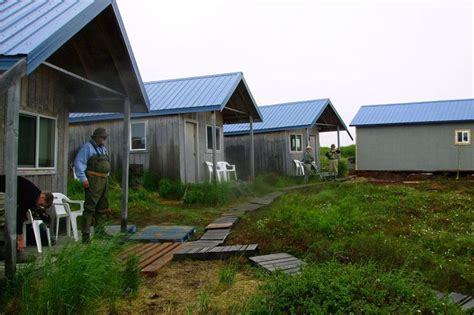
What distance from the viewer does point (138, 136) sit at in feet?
44.3

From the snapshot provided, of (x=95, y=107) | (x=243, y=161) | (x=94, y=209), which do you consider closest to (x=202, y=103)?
(x=95, y=107)

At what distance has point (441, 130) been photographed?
2056 centimetres

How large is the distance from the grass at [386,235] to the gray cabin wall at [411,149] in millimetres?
11655

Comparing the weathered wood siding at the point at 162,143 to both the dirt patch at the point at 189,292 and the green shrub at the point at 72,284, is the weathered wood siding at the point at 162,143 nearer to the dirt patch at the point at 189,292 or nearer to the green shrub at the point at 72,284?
the dirt patch at the point at 189,292

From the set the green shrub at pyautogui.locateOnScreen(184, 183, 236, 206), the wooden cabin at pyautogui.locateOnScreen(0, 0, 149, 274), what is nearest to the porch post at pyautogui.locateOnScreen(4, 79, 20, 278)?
the wooden cabin at pyautogui.locateOnScreen(0, 0, 149, 274)

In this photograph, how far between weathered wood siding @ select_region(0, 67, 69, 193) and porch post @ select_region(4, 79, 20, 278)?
2.08 m

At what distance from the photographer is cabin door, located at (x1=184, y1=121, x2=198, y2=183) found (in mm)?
13180

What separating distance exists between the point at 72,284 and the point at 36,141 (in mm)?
4043

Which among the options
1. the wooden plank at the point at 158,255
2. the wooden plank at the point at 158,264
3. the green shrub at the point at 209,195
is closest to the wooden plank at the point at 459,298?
the wooden plank at the point at 158,264

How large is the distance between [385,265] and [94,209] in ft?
13.7

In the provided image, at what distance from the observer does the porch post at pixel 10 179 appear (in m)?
3.76

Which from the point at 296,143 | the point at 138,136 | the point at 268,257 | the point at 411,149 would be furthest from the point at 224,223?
the point at 411,149

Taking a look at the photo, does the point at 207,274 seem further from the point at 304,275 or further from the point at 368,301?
the point at 368,301

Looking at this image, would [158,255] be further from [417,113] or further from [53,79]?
[417,113]
